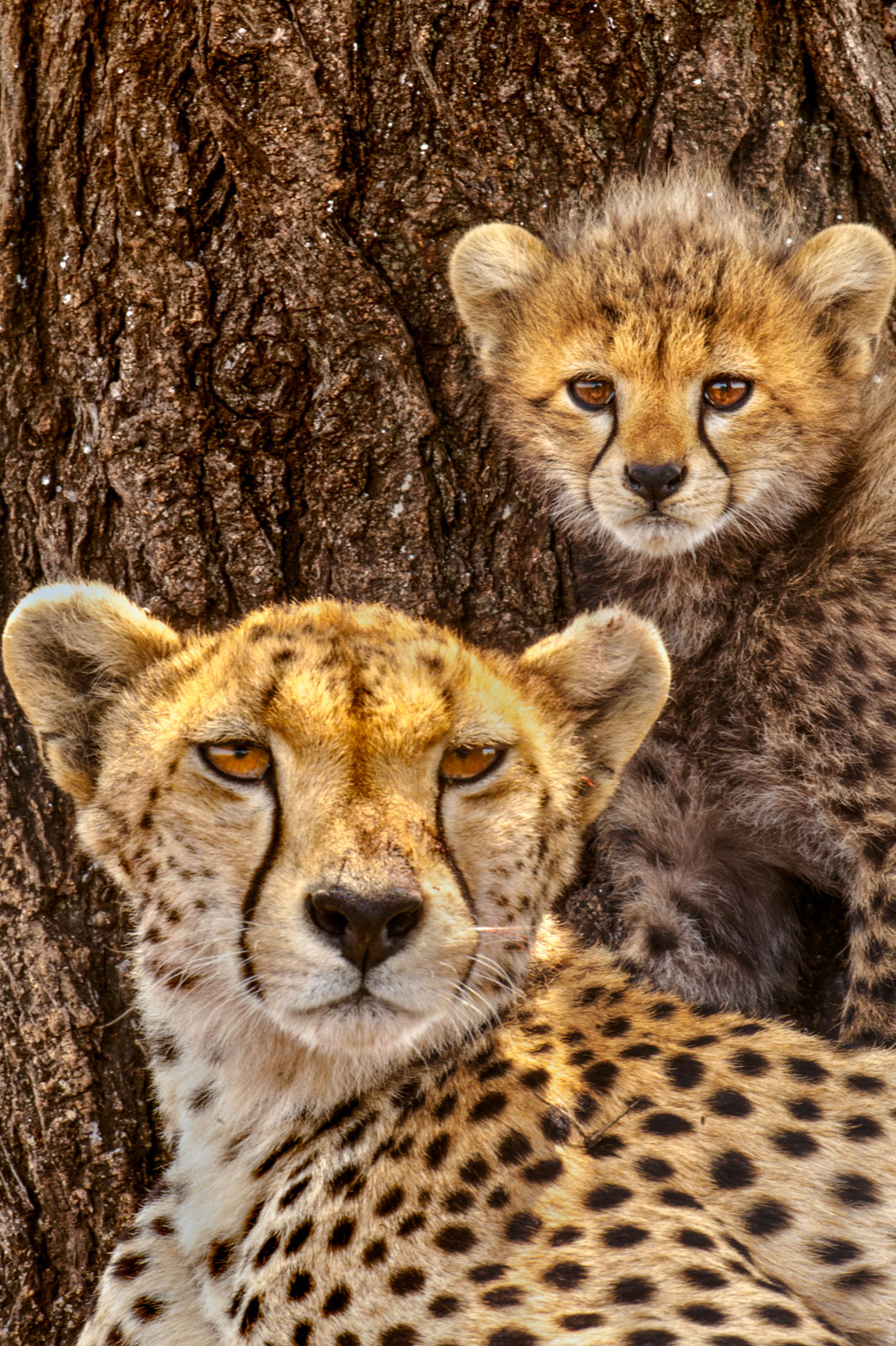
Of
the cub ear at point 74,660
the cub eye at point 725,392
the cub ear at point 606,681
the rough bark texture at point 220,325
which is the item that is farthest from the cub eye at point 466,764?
the cub eye at point 725,392

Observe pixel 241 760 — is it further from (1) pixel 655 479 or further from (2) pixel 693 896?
(2) pixel 693 896

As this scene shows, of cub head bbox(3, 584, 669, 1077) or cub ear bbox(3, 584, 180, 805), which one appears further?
cub ear bbox(3, 584, 180, 805)

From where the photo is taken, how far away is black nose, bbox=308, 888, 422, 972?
1854mm

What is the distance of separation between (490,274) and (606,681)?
1.01 m

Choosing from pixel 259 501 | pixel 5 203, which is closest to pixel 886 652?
pixel 259 501

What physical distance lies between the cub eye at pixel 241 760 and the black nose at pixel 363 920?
26 centimetres

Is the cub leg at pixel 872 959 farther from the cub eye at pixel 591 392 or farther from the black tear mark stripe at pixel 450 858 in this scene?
the cub eye at pixel 591 392

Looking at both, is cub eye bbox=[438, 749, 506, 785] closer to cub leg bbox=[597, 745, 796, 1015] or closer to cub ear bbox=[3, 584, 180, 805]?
cub ear bbox=[3, 584, 180, 805]

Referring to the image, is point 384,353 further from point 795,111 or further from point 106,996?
point 106,996

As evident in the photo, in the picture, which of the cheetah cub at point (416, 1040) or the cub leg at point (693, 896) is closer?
the cheetah cub at point (416, 1040)

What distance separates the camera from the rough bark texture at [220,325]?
2654 millimetres

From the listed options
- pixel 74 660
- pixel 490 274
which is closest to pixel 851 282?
pixel 490 274

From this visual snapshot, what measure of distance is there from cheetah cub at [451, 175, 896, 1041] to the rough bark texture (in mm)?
233

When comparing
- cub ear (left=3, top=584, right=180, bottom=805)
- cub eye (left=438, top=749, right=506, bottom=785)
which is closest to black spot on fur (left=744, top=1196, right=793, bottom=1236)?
cub eye (left=438, top=749, right=506, bottom=785)
